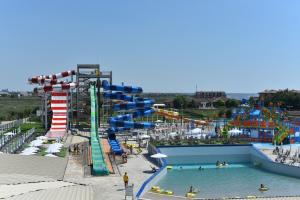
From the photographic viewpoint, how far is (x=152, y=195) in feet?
64.1

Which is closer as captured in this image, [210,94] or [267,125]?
[267,125]

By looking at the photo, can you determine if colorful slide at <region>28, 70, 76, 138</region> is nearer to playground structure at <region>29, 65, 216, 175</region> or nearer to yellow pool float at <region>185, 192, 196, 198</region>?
playground structure at <region>29, 65, 216, 175</region>

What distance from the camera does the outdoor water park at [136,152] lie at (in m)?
21.0

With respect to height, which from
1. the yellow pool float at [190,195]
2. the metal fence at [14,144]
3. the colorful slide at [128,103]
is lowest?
the yellow pool float at [190,195]

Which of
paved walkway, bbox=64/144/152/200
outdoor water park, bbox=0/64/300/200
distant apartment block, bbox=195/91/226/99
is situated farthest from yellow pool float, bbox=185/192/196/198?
distant apartment block, bbox=195/91/226/99

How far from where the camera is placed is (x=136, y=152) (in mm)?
31828

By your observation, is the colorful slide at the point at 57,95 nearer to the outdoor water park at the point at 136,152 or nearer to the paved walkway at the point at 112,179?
the outdoor water park at the point at 136,152

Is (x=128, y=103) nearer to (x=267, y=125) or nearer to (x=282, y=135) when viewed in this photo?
(x=267, y=125)

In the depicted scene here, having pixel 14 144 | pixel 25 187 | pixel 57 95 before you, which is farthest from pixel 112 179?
pixel 57 95

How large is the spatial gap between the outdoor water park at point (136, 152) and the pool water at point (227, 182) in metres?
0.05

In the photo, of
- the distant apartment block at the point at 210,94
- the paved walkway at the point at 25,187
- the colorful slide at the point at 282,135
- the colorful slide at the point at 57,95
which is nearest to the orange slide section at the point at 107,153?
the paved walkway at the point at 25,187

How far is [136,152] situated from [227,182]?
867cm

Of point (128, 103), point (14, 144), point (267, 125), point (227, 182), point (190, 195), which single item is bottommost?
point (227, 182)

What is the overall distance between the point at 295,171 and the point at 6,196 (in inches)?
705
